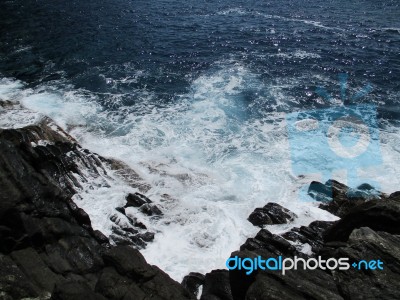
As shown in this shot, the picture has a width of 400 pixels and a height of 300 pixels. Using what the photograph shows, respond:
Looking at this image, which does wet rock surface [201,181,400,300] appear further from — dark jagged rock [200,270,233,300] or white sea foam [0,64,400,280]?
white sea foam [0,64,400,280]

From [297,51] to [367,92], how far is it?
1168cm

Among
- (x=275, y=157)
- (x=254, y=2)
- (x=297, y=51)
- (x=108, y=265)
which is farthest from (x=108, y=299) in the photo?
(x=254, y=2)

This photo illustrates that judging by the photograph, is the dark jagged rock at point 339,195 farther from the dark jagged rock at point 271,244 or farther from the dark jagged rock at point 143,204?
the dark jagged rock at point 143,204

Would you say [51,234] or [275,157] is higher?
[51,234]

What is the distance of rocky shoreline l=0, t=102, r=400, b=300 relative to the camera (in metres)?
10.2

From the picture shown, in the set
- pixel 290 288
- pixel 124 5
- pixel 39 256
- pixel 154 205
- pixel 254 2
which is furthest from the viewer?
pixel 254 2

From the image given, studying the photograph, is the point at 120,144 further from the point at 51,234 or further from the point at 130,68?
the point at 130,68

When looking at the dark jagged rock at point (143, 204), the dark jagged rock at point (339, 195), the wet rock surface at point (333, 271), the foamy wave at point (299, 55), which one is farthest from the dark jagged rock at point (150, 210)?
the foamy wave at point (299, 55)

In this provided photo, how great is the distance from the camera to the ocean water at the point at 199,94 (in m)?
A: 18.3

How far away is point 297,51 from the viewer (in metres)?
39.8

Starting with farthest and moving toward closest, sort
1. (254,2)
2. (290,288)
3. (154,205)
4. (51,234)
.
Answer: (254,2), (154,205), (51,234), (290,288)

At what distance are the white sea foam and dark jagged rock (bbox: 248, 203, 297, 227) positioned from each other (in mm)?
455
